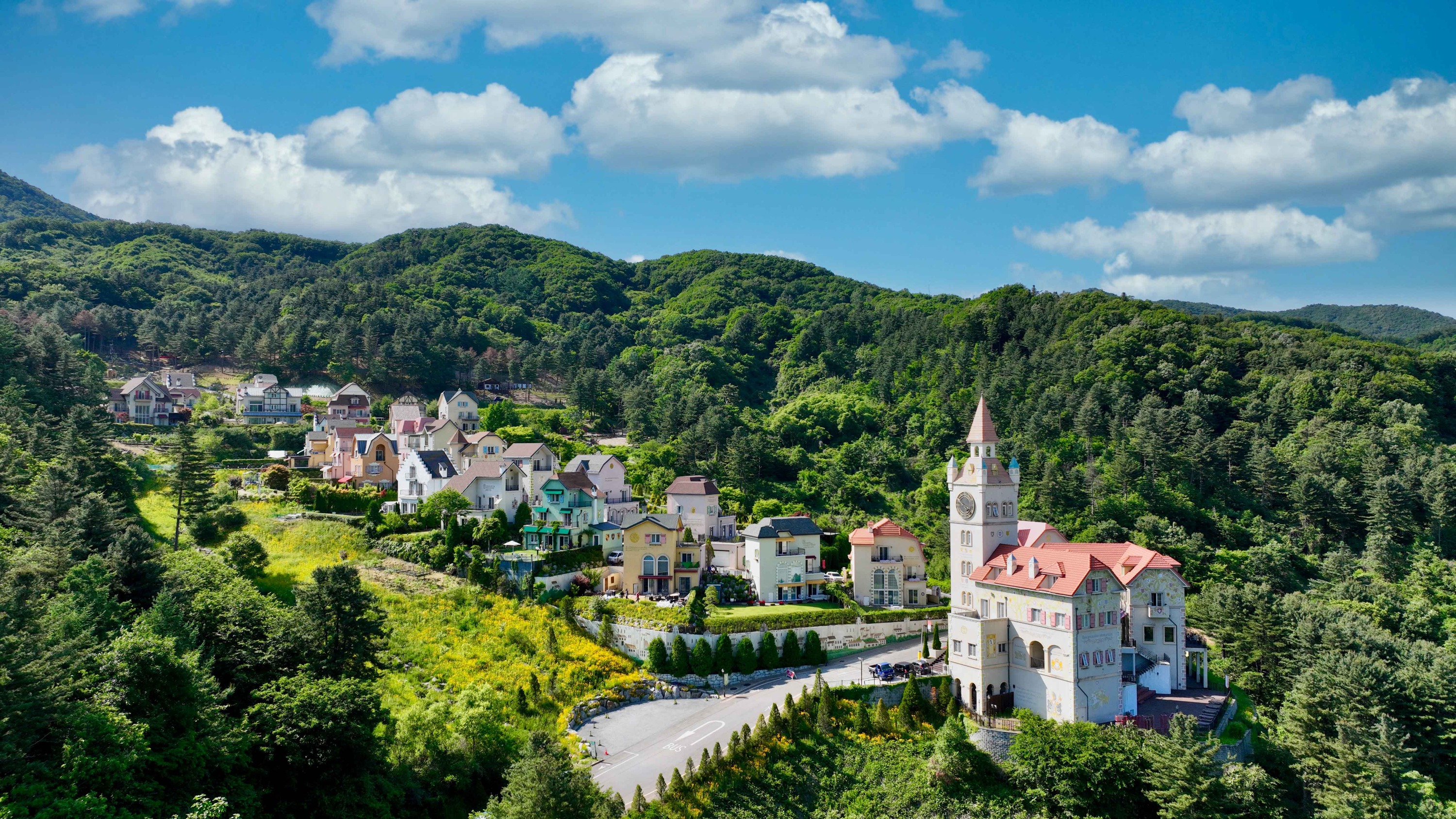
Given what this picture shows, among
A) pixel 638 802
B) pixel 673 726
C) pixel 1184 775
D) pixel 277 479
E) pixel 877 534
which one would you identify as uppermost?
pixel 277 479

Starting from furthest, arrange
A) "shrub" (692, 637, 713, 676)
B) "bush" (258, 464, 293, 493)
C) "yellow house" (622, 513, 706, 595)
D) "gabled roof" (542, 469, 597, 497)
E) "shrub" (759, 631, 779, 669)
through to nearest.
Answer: "bush" (258, 464, 293, 493) → "gabled roof" (542, 469, 597, 497) → "yellow house" (622, 513, 706, 595) → "shrub" (759, 631, 779, 669) → "shrub" (692, 637, 713, 676)

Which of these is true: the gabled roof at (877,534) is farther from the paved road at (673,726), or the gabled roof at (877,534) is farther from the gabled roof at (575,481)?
the gabled roof at (575,481)

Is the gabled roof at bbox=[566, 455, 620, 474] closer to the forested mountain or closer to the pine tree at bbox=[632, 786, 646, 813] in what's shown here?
the pine tree at bbox=[632, 786, 646, 813]

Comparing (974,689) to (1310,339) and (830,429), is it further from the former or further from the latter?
(1310,339)

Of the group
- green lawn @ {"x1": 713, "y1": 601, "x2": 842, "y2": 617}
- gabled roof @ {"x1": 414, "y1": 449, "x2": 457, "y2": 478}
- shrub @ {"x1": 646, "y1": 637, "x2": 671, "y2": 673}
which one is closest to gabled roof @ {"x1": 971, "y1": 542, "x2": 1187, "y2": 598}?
green lawn @ {"x1": 713, "y1": 601, "x2": 842, "y2": 617}

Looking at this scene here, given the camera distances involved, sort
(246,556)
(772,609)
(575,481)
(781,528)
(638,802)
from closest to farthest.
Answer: (638,802) < (246,556) < (772,609) < (781,528) < (575,481)

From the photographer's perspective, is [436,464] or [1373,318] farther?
[1373,318]

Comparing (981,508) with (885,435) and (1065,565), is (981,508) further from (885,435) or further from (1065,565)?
(885,435)

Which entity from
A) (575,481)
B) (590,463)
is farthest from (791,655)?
(590,463)
